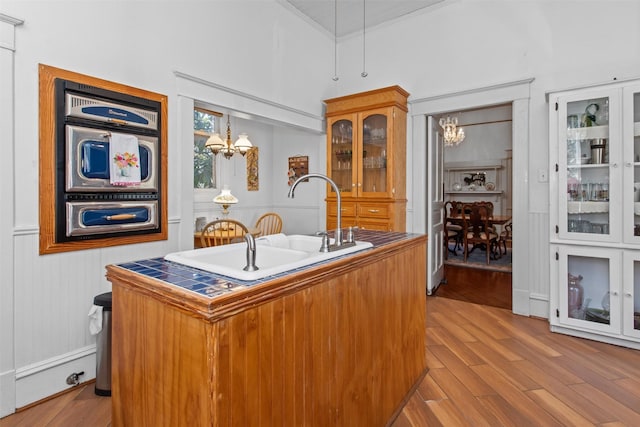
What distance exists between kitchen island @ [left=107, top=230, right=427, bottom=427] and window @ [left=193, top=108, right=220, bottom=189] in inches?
154

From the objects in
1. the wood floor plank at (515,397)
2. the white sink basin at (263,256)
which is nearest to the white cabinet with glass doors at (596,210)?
the wood floor plank at (515,397)

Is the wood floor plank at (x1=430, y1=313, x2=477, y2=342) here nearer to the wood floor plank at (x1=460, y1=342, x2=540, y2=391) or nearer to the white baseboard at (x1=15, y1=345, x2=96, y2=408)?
the wood floor plank at (x1=460, y1=342, x2=540, y2=391)

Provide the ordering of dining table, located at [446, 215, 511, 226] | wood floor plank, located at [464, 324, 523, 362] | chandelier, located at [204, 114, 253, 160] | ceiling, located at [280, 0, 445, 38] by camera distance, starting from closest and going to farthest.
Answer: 1. wood floor plank, located at [464, 324, 523, 362]
2. ceiling, located at [280, 0, 445, 38]
3. chandelier, located at [204, 114, 253, 160]
4. dining table, located at [446, 215, 511, 226]

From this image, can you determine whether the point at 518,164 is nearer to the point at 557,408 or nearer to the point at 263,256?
the point at 557,408

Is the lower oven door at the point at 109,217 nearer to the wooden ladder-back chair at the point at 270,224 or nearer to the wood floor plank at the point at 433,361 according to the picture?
the wood floor plank at the point at 433,361

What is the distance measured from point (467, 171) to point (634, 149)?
5516mm

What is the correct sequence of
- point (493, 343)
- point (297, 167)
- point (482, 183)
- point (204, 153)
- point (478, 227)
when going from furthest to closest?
point (482, 183), point (478, 227), point (297, 167), point (204, 153), point (493, 343)

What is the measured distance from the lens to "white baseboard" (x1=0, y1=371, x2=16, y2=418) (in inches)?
71.4

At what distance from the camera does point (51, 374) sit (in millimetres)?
Answer: 2016

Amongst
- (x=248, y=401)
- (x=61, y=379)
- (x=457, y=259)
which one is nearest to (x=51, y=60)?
(x=61, y=379)

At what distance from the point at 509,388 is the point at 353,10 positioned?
399cm

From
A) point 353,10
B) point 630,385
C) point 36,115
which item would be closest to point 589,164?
point 630,385

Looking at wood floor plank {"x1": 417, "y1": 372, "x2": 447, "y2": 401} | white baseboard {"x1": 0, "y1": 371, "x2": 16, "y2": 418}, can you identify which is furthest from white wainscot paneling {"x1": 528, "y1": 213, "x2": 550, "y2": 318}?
white baseboard {"x1": 0, "y1": 371, "x2": 16, "y2": 418}

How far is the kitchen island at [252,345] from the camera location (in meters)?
0.91
